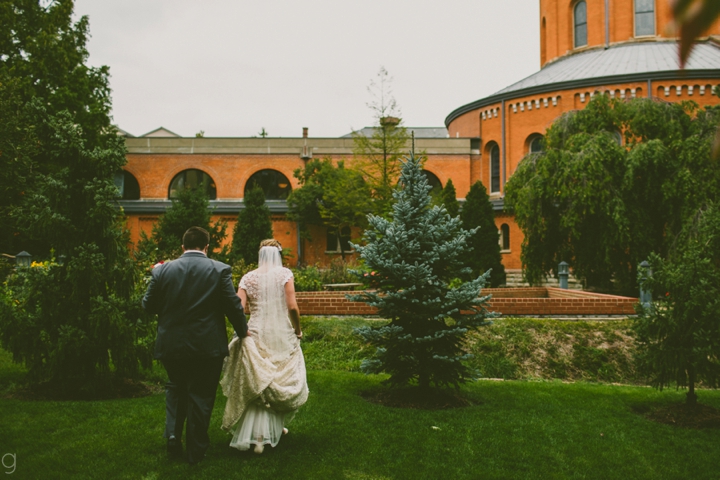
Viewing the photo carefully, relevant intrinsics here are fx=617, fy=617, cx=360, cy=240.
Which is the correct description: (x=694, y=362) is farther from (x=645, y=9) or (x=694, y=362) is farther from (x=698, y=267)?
(x=645, y=9)

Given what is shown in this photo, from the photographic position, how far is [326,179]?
28.4m

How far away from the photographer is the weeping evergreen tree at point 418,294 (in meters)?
7.07

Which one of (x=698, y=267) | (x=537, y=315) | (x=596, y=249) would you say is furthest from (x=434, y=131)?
(x=698, y=267)

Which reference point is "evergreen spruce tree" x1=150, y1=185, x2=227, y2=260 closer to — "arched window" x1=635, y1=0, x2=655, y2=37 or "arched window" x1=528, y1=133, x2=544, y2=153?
"arched window" x1=528, y1=133, x2=544, y2=153

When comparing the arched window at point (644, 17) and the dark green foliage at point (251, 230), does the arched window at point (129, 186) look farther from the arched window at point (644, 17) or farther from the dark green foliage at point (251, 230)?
the arched window at point (644, 17)

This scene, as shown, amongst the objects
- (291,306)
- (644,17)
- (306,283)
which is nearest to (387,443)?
→ (291,306)

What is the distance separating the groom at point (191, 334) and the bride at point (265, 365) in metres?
0.24

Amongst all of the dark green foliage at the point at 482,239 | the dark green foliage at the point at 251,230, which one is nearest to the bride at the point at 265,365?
the dark green foliage at the point at 482,239

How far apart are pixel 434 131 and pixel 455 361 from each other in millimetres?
47264

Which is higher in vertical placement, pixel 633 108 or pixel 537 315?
pixel 633 108

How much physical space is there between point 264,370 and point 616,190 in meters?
16.2

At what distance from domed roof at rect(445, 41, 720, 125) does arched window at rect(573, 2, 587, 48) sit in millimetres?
944

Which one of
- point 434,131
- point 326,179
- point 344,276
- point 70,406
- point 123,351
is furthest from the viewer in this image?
point 434,131

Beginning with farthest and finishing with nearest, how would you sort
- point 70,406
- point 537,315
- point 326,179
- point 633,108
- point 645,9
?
point 645,9 < point 326,179 < point 633,108 < point 537,315 < point 70,406
